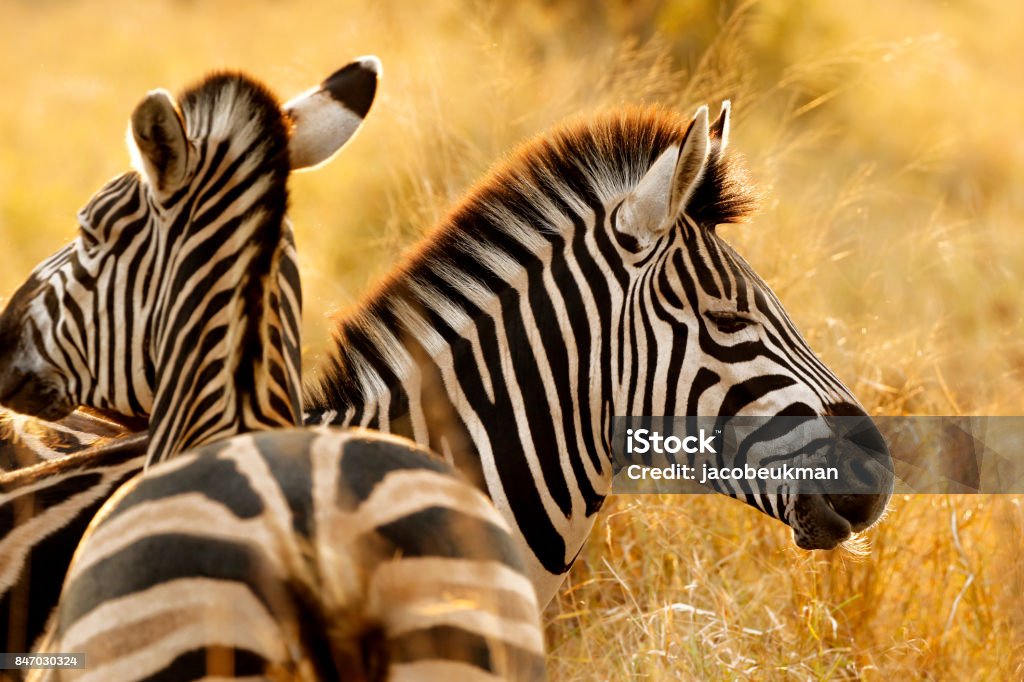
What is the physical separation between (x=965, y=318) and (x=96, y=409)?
756 centimetres

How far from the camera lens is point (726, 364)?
3459 mm

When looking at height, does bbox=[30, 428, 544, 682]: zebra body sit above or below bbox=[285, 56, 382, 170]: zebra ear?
below

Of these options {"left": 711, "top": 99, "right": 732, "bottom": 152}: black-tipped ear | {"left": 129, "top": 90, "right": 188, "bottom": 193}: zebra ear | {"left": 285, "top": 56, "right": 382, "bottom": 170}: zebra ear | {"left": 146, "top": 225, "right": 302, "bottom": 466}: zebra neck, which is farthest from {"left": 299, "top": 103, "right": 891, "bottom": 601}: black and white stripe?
{"left": 129, "top": 90, "right": 188, "bottom": 193}: zebra ear

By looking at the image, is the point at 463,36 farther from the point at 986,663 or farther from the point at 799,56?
the point at 986,663

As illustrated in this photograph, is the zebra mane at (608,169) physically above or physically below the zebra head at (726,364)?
above

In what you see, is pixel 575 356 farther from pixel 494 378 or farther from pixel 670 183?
pixel 670 183

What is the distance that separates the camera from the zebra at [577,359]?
3.42 metres

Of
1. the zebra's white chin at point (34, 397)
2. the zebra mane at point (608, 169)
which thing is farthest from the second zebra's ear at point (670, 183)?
the zebra's white chin at point (34, 397)

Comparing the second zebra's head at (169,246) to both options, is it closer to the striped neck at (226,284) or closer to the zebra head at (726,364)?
the striped neck at (226,284)

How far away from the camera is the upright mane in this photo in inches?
140

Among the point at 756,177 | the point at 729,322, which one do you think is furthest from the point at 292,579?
the point at 756,177

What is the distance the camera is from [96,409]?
3609 millimetres

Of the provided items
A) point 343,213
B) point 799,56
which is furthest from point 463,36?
point 799,56

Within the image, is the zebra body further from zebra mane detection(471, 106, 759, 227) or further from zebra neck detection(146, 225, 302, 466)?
zebra mane detection(471, 106, 759, 227)
